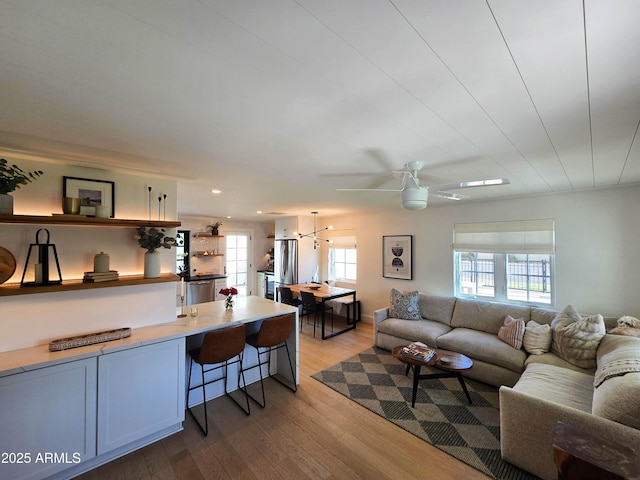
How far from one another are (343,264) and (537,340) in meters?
4.04

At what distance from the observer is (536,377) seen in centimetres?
254

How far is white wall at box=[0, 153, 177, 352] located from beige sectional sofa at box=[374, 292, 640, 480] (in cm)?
319

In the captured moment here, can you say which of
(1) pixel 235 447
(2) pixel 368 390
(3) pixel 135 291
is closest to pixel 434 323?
(2) pixel 368 390

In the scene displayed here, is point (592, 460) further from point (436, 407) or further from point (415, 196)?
point (436, 407)

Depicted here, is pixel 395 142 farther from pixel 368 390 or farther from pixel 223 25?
pixel 368 390

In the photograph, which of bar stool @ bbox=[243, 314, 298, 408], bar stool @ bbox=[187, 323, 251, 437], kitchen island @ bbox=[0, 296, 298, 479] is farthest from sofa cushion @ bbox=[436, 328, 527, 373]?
A: kitchen island @ bbox=[0, 296, 298, 479]

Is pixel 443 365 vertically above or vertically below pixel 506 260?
below

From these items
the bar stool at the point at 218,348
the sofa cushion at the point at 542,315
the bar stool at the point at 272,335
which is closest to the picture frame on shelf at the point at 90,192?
the bar stool at the point at 218,348

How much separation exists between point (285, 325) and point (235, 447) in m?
1.13

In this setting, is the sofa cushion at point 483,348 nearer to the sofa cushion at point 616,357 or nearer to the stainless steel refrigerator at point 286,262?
the sofa cushion at point 616,357

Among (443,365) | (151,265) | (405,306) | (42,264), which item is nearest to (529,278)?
(405,306)

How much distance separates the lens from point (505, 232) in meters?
4.04

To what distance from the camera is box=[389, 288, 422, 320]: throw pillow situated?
14.4ft

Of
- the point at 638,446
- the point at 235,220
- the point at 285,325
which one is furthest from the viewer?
the point at 235,220
